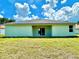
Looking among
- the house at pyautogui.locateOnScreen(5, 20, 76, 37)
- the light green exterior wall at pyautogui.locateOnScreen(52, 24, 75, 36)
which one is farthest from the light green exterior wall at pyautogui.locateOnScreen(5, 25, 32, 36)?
the light green exterior wall at pyautogui.locateOnScreen(52, 24, 75, 36)

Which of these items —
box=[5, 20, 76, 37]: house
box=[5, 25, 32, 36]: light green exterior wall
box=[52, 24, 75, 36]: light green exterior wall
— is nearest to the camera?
box=[5, 20, 76, 37]: house

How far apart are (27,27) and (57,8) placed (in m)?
22.4

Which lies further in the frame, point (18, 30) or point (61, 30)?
point (61, 30)

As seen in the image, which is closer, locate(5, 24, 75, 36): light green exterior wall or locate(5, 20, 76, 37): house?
locate(5, 20, 76, 37): house

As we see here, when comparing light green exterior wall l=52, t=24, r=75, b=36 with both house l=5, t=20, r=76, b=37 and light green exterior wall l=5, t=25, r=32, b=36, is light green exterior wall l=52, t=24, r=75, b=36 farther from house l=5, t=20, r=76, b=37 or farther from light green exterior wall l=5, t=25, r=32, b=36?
light green exterior wall l=5, t=25, r=32, b=36

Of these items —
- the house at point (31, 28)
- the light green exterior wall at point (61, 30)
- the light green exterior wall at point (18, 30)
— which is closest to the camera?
the house at point (31, 28)

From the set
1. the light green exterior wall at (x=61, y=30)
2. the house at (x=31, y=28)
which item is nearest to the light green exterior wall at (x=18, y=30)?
the house at (x=31, y=28)

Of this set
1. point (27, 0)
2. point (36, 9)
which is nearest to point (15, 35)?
point (27, 0)

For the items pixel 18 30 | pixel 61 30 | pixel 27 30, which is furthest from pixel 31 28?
pixel 61 30

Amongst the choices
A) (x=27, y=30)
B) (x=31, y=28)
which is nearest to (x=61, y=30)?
(x=31, y=28)

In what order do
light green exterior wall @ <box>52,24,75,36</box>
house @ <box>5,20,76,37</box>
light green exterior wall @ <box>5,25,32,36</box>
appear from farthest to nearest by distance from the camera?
light green exterior wall @ <box>52,24,75,36</box>
light green exterior wall @ <box>5,25,32,36</box>
house @ <box>5,20,76,37</box>

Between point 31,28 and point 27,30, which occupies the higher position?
point 31,28

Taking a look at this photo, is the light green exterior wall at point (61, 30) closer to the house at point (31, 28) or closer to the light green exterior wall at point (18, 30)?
the house at point (31, 28)

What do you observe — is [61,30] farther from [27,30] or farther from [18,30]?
[18,30]
